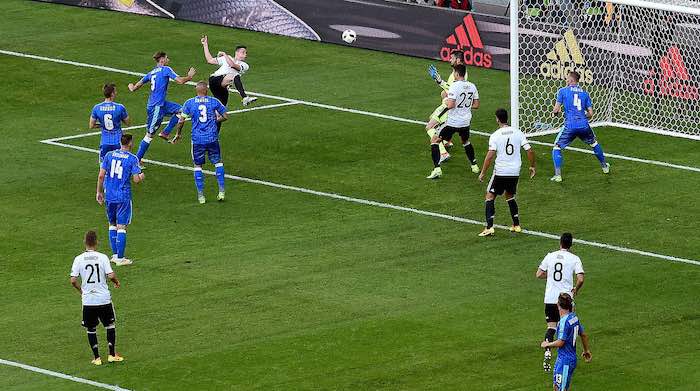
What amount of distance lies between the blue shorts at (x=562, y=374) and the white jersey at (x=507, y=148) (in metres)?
7.47

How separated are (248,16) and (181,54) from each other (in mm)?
3114

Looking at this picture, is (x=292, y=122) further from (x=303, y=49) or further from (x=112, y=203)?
(x=112, y=203)

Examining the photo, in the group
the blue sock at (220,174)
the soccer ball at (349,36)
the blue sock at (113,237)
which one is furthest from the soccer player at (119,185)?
the soccer ball at (349,36)

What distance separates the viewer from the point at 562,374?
2106 centimetres

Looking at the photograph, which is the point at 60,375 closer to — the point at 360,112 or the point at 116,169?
the point at 116,169

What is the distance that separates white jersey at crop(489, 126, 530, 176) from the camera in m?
28.0

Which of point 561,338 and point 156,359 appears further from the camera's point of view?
point 156,359

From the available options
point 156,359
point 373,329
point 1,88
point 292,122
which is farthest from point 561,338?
point 1,88

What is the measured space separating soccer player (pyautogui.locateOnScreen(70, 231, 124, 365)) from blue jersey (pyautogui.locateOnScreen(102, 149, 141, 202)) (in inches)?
159

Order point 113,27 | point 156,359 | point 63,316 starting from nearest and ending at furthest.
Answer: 1. point 156,359
2. point 63,316
3. point 113,27

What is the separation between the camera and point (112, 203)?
26969mm

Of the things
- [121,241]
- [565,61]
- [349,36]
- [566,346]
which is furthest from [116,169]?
[349,36]

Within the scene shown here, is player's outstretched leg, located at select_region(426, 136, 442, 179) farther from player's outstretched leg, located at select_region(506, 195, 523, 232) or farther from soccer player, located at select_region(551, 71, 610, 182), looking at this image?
player's outstretched leg, located at select_region(506, 195, 523, 232)

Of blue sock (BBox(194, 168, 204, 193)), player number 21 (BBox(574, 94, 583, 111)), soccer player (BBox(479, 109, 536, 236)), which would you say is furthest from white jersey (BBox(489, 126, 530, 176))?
blue sock (BBox(194, 168, 204, 193))
